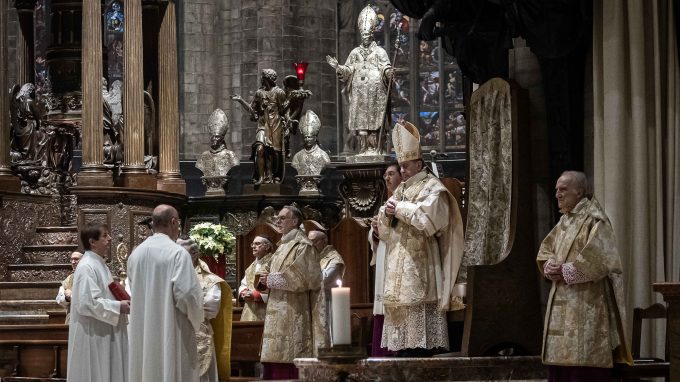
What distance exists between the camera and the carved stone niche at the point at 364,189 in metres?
20.3

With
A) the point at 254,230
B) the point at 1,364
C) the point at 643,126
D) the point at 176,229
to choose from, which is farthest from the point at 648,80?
the point at 254,230

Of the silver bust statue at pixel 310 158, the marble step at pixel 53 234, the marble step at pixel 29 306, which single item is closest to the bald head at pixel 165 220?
the marble step at pixel 29 306

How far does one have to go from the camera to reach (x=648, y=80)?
33.0 ft

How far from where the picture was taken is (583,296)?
29.3 feet

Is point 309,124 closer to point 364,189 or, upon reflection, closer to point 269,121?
point 269,121

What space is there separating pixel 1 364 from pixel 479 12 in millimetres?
6003

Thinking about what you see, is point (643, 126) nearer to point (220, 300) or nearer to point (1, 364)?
point (220, 300)

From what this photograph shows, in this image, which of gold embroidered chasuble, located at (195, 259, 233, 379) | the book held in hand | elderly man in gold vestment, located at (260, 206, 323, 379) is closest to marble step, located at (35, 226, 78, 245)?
elderly man in gold vestment, located at (260, 206, 323, 379)

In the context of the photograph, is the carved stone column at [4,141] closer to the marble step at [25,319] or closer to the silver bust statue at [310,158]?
the marble step at [25,319]

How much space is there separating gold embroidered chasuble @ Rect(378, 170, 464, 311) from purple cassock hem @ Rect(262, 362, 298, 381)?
244 cm

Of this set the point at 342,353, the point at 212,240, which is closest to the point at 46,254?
the point at 212,240

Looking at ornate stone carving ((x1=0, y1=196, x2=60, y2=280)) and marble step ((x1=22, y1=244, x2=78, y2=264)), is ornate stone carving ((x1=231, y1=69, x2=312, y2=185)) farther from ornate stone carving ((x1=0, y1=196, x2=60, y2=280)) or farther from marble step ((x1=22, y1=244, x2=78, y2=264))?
marble step ((x1=22, y1=244, x2=78, y2=264))

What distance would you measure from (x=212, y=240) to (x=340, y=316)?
33.4 ft

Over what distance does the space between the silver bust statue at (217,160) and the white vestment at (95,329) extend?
10857mm
